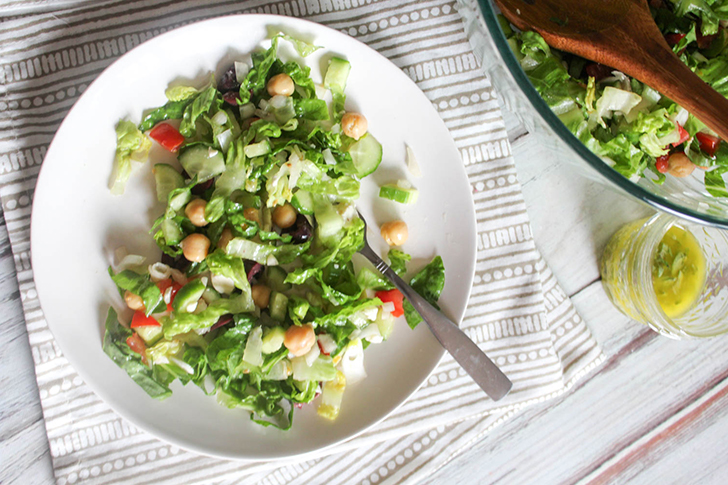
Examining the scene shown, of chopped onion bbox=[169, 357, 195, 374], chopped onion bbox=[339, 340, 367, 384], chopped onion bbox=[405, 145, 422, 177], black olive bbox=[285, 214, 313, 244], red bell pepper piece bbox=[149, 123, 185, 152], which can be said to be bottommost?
chopped onion bbox=[339, 340, 367, 384]

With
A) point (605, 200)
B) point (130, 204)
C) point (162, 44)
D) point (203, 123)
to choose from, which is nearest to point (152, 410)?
point (130, 204)

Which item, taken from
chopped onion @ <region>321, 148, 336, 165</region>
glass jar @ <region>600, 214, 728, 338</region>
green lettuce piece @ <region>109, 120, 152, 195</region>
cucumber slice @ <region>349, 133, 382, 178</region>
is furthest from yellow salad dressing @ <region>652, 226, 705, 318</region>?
green lettuce piece @ <region>109, 120, 152, 195</region>

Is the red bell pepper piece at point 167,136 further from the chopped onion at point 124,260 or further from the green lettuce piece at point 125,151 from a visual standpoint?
the chopped onion at point 124,260

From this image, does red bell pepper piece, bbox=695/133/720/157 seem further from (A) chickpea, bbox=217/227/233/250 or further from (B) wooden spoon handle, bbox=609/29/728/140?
(A) chickpea, bbox=217/227/233/250

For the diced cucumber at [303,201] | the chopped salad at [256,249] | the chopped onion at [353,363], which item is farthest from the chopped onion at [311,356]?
the diced cucumber at [303,201]

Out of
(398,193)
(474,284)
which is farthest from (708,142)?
(398,193)

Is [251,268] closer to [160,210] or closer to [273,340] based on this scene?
[273,340]
